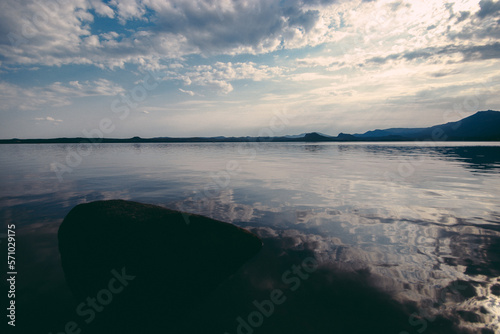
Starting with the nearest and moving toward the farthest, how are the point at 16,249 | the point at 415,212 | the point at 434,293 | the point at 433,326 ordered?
the point at 433,326 < the point at 434,293 < the point at 16,249 < the point at 415,212

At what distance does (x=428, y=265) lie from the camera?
15.8ft

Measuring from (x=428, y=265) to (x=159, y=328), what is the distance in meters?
5.42

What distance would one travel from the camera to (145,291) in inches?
157

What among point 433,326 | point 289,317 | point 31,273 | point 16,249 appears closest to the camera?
point 433,326

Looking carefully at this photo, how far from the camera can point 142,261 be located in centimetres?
432

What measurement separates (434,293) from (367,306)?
53.2 inches

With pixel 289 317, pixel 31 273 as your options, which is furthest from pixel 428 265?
pixel 31 273

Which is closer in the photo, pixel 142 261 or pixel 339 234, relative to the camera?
pixel 142 261

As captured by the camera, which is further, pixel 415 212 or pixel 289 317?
pixel 415 212

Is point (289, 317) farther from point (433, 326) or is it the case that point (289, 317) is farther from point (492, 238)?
point (492, 238)

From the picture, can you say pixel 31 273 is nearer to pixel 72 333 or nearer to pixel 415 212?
pixel 72 333

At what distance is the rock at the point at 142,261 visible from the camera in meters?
3.71

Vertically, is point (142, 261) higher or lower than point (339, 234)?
higher

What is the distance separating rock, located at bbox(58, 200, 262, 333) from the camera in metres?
3.71
